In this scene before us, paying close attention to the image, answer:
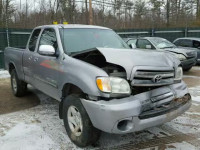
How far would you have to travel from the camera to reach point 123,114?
Answer: 8.43ft

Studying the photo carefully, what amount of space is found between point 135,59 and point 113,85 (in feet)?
1.66

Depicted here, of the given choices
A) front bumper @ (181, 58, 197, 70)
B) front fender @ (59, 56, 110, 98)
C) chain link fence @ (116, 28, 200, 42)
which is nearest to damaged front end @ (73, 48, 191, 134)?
front fender @ (59, 56, 110, 98)

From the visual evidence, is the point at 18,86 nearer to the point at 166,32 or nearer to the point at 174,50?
the point at 174,50

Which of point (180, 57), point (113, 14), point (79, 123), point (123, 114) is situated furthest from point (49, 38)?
point (113, 14)

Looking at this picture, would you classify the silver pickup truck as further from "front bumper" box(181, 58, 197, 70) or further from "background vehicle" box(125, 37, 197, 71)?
"front bumper" box(181, 58, 197, 70)

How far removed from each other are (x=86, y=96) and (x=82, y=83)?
0.19 meters

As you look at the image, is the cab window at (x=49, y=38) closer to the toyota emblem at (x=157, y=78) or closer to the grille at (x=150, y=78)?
the grille at (x=150, y=78)

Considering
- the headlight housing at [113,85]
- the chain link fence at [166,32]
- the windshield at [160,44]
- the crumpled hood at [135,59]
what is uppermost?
the chain link fence at [166,32]

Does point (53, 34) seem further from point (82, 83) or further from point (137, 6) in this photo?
point (137, 6)

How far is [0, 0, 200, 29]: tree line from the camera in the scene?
22.3 meters

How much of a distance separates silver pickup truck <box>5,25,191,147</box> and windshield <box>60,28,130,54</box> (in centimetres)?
2

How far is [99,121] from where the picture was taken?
2.68m

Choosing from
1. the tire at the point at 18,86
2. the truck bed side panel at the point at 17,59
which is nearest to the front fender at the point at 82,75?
the truck bed side panel at the point at 17,59

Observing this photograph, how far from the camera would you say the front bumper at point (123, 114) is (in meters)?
2.58
